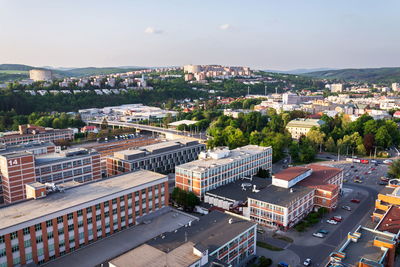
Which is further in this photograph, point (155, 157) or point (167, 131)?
point (167, 131)

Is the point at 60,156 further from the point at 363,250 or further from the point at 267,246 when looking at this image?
the point at 363,250

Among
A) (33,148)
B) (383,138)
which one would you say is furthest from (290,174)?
(33,148)

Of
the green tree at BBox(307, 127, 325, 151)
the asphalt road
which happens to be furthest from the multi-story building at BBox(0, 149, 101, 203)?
the green tree at BBox(307, 127, 325, 151)

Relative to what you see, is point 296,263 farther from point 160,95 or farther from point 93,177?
point 160,95

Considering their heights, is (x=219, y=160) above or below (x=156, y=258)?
above

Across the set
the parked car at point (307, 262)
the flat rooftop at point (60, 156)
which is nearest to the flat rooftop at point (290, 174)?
the parked car at point (307, 262)

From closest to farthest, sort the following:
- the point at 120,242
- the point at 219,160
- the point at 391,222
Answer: the point at 120,242
the point at 391,222
the point at 219,160

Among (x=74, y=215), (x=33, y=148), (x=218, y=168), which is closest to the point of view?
(x=74, y=215)
